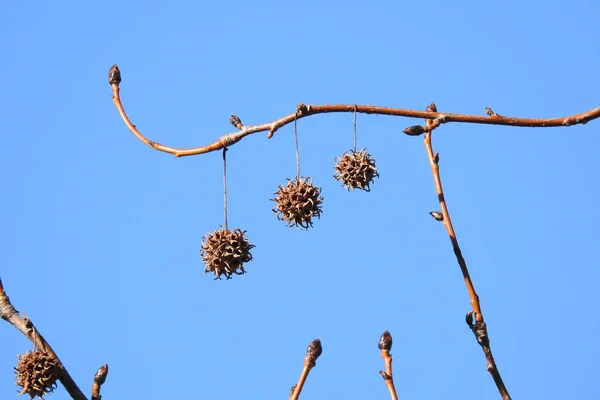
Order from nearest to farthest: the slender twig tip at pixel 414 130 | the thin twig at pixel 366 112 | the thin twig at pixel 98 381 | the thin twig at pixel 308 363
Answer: the thin twig at pixel 308 363, the thin twig at pixel 366 112, the slender twig tip at pixel 414 130, the thin twig at pixel 98 381

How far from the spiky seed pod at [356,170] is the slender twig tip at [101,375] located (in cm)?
143

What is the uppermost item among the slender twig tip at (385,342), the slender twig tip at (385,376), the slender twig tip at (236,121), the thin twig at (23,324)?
the slender twig tip at (236,121)

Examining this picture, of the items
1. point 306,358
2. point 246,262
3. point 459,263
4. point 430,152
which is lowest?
point 306,358

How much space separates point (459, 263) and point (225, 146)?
43.9 inches

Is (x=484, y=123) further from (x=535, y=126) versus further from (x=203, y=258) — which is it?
(x=203, y=258)

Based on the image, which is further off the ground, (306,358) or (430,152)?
(430,152)

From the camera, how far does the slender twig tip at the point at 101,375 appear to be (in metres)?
3.93

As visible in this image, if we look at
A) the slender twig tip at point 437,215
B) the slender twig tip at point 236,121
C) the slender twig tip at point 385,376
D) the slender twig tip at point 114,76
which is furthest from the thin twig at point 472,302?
the slender twig tip at point 114,76

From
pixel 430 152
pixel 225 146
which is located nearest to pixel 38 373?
pixel 225 146

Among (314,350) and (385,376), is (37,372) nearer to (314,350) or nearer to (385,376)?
(314,350)

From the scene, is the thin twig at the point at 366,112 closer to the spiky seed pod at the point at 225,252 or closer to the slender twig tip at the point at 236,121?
the slender twig tip at the point at 236,121

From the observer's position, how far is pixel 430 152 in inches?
155

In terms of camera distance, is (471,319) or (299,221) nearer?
(471,319)

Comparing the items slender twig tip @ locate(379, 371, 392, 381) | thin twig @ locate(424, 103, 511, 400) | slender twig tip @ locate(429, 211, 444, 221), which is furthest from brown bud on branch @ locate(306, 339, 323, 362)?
slender twig tip @ locate(429, 211, 444, 221)
